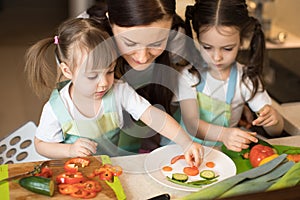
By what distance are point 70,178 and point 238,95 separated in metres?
0.49

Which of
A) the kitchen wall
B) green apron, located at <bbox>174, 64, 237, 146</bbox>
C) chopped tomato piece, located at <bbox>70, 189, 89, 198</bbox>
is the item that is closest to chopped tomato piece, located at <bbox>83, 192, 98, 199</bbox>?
chopped tomato piece, located at <bbox>70, 189, 89, 198</bbox>

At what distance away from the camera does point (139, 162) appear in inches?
38.6

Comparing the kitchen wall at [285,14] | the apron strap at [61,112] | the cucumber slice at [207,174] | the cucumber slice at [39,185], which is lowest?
the kitchen wall at [285,14]

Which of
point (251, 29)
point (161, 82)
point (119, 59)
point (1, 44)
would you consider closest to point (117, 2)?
point (119, 59)

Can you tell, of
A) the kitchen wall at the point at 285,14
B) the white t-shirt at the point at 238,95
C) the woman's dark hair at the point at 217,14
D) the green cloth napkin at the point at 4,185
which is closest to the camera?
the green cloth napkin at the point at 4,185

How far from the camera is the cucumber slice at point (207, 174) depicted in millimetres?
932

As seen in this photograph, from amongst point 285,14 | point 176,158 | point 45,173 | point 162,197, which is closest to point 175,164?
point 176,158

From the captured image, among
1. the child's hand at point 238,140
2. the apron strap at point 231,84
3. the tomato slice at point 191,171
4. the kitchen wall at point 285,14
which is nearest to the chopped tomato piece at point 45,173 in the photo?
the tomato slice at point 191,171

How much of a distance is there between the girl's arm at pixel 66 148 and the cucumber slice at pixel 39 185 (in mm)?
113

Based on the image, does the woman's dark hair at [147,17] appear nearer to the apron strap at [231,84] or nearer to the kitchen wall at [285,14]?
the apron strap at [231,84]

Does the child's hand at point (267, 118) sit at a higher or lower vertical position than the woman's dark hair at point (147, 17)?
lower

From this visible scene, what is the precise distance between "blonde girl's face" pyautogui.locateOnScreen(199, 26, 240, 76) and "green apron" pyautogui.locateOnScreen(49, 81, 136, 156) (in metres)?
0.22

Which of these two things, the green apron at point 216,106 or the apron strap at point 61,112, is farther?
the green apron at point 216,106

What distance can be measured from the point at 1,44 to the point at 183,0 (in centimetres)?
185
